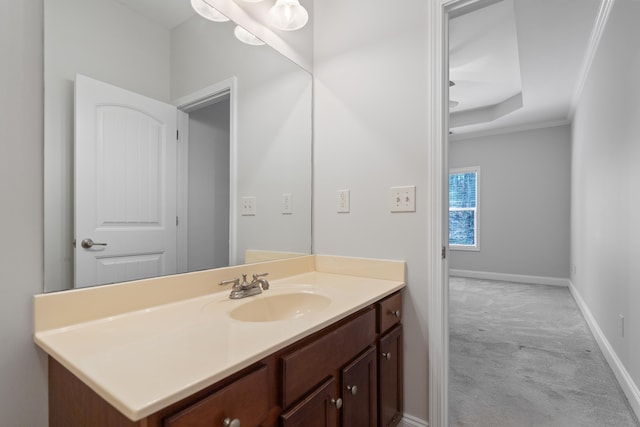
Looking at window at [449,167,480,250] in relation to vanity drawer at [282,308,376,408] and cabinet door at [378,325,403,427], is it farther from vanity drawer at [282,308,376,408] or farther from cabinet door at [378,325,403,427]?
vanity drawer at [282,308,376,408]

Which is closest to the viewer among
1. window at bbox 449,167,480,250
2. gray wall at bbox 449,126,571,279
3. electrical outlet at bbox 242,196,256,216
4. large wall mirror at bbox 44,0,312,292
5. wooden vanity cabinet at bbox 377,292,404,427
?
large wall mirror at bbox 44,0,312,292

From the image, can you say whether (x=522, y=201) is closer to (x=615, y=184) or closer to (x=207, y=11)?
(x=615, y=184)

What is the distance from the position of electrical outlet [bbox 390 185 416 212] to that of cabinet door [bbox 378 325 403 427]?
1.85ft

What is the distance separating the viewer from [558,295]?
4.28 metres

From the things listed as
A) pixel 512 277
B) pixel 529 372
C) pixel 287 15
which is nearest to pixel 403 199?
pixel 287 15

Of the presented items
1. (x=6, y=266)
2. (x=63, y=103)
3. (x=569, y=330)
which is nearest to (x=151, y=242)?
(x=6, y=266)

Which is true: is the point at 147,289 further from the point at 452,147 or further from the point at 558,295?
the point at 452,147

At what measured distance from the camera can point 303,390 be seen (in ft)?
2.89

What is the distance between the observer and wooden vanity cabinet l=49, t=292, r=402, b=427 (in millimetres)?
624

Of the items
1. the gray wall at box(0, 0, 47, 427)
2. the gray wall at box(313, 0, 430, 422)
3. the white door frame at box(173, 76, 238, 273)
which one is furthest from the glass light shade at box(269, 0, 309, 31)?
the gray wall at box(0, 0, 47, 427)

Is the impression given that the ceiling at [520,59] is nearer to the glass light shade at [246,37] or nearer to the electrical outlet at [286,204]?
the glass light shade at [246,37]

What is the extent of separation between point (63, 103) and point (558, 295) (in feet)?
17.9

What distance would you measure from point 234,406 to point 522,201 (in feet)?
18.5

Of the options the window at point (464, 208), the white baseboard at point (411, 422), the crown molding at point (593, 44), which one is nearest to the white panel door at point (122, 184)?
the white baseboard at point (411, 422)
